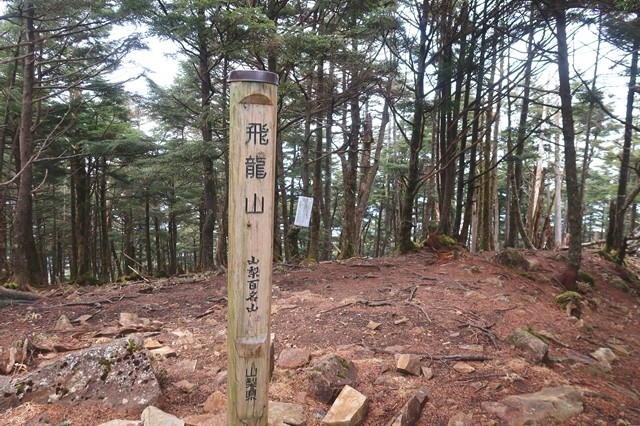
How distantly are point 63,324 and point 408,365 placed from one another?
15.4ft

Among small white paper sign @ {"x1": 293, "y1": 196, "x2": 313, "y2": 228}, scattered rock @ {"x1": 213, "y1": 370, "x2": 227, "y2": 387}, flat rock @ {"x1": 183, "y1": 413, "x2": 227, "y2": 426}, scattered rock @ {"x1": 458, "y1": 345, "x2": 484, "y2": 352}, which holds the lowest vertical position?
scattered rock @ {"x1": 213, "y1": 370, "x2": 227, "y2": 387}

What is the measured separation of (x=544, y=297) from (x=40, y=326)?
828cm

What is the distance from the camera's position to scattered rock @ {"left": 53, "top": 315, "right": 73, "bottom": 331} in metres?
5.31

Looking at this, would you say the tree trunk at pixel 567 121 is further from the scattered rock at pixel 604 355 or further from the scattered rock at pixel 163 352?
the scattered rock at pixel 163 352

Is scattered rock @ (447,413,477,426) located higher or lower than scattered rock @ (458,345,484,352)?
lower

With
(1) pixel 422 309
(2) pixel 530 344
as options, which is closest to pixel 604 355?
(2) pixel 530 344

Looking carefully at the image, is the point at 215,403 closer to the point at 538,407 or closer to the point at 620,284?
the point at 538,407

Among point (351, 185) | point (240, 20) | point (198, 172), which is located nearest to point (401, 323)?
point (240, 20)

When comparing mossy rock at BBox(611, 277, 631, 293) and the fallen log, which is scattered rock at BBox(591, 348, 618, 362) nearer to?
mossy rock at BBox(611, 277, 631, 293)

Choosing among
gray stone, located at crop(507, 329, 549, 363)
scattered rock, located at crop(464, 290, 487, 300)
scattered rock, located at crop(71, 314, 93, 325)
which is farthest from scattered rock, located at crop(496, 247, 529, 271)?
scattered rock, located at crop(71, 314, 93, 325)

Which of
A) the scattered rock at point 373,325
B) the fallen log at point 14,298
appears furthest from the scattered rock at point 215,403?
the fallen log at point 14,298

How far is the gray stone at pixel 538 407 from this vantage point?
3039mm

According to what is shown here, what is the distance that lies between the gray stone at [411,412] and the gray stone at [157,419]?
1.60m

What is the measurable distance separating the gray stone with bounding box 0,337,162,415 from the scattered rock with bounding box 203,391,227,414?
42 cm
